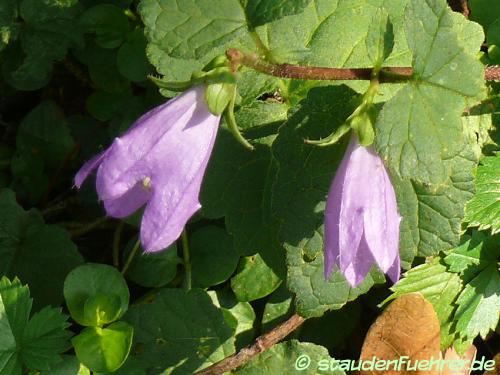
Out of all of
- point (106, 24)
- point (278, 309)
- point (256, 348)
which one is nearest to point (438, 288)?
point (278, 309)

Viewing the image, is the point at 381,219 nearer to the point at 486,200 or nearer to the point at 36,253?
the point at 486,200

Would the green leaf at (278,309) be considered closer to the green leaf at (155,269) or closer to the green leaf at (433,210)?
the green leaf at (155,269)

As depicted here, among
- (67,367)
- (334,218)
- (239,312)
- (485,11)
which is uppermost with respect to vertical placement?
(485,11)

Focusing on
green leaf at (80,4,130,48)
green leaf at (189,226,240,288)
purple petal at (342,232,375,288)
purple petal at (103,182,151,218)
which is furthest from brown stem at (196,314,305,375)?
green leaf at (80,4,130,48)

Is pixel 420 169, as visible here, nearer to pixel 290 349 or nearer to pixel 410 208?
pixel 410 208

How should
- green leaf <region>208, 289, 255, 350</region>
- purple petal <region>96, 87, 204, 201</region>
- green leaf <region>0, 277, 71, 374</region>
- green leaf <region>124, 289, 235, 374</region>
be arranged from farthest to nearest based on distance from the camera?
green leaf <region>208, 289, 255, 350</region>, green leaf <region>124, 289, 235, 374</region>, green leaf <region>0, 277, 71, 374</region>, purple petal <region>96, 87, 204, 201</region>

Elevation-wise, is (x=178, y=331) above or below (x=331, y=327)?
above

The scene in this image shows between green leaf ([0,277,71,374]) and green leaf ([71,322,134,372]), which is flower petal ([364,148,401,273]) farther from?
green leaf ([0,277,71,374])
